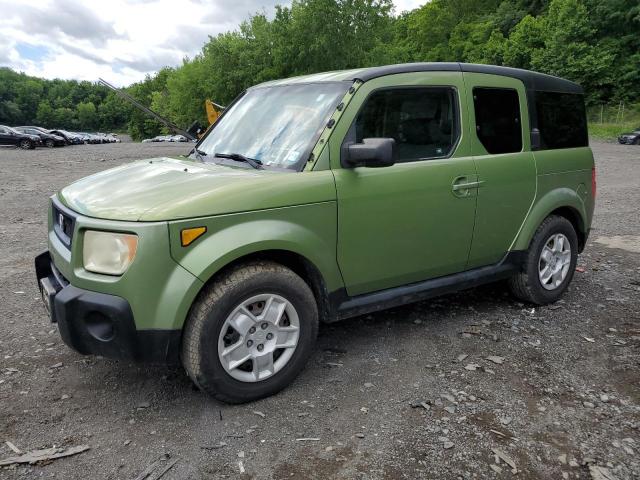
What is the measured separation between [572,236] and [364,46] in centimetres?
3777

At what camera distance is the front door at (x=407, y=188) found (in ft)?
10.8

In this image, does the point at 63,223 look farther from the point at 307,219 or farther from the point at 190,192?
the point at 307,219

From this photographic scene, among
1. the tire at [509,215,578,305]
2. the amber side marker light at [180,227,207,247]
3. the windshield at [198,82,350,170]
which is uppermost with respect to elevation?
the windshield at [198,82,350,170]

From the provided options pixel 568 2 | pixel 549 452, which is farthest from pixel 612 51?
pixel 549 452

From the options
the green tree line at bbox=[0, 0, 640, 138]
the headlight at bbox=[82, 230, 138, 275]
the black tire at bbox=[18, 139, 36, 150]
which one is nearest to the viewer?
the headlight at bbox=[82, 230, 138, 275]

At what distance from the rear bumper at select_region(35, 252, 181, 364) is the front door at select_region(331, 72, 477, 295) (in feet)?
3.90

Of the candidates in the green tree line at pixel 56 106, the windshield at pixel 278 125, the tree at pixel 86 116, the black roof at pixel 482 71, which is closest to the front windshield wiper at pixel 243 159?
the windshield at pixel 278 125

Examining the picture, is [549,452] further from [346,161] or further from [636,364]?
[346,161]

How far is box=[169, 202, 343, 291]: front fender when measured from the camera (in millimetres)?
2732

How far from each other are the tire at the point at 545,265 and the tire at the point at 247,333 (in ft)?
7.10

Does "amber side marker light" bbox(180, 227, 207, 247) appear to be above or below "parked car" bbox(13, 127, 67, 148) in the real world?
above

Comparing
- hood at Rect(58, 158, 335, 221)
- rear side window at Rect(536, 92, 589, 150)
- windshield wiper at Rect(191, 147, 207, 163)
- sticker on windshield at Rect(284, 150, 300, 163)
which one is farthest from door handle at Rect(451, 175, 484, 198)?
windshield wiper at Rect(191, 147, 207, 163)

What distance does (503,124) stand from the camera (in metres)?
4.14

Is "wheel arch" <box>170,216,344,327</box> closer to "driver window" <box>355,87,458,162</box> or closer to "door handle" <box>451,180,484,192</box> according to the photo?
"driver window" <box>355,87,458,162</box>
